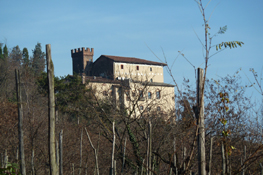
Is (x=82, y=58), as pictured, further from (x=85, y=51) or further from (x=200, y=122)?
(x=200, y=122)

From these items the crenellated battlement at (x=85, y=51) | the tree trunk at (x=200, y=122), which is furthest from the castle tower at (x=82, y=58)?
the tree trunk at (x=200, y=122)

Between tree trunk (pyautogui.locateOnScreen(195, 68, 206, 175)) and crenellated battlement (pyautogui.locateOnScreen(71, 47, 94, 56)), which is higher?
crenellated battlement (pyautogui.locateOnScreen(71, 47, 94, 56))

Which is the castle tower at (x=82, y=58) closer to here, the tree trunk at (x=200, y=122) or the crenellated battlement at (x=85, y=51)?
the crenellated battlement at (x=85, y=51)

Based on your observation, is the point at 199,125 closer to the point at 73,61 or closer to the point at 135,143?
the point at 135,143

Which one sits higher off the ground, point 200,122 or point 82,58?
point 82,58

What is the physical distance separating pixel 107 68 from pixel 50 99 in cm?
4664

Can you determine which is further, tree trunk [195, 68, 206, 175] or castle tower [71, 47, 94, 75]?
castle tower [71, 47, 94, 75]

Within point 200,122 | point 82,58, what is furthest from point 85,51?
point 200,122

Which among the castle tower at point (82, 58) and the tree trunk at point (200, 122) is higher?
the castle tower at point (82, 58)

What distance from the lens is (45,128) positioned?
18.8 meters

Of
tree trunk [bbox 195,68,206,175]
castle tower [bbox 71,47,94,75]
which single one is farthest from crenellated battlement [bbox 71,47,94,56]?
tree trunk [bbox 195,68,206,175]

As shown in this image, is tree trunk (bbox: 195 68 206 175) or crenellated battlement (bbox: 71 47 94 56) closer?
tree trunk (bbox: 195 68 206 175)

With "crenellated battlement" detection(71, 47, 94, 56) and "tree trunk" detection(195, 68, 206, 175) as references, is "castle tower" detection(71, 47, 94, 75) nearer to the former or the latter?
"crenellated battlement" detection(71, 47, 94, 56)

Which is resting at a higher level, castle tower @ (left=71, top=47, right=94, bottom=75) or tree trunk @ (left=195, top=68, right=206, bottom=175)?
castle tower @ (left=71, top=47, right=94, bottom=75)
